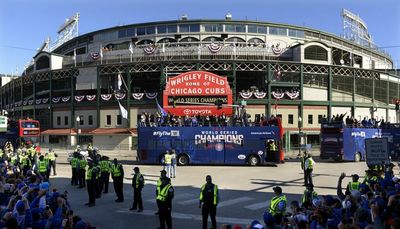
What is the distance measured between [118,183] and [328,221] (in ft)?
37.2

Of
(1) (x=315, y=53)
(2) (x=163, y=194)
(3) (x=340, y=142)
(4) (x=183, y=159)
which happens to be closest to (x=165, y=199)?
(2) (x=163, y=194)

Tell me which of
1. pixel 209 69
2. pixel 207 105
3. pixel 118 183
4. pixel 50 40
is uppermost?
pixel 50 40

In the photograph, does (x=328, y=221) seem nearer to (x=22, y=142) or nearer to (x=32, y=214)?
(x=32, y=214)

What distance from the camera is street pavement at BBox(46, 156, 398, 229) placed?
561 inches

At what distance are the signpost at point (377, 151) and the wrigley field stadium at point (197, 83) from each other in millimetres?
28454

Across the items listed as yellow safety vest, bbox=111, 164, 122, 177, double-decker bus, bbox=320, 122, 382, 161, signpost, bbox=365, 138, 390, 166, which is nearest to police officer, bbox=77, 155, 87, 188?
yellow safety vest, bbox=111, 164, 122, 177

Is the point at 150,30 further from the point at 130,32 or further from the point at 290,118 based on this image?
the point at 290,118

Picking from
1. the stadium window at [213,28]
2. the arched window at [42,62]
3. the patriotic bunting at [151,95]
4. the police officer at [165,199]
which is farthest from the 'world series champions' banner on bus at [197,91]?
the police officer at [165,199]

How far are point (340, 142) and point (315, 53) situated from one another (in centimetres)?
2260

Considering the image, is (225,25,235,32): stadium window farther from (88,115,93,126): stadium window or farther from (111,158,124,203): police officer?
(111,158,124,203): police officer

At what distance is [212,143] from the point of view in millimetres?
33719

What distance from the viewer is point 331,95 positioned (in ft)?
179

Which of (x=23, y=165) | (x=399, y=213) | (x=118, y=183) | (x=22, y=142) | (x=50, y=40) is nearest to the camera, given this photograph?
(x=399, y=213)

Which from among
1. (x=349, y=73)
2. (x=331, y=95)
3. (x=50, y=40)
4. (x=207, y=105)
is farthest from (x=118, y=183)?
(x=50, y=40)
